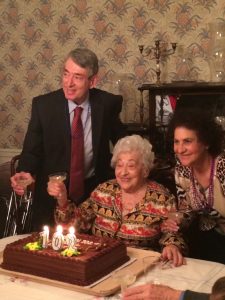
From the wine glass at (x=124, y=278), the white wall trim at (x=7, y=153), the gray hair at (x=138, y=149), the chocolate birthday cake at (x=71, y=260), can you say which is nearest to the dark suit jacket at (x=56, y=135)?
the gray hair at (x=138, y=149)

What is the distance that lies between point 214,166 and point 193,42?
1.47m

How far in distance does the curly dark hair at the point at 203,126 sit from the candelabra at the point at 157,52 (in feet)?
3.57

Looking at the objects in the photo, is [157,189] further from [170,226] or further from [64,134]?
[64,134]

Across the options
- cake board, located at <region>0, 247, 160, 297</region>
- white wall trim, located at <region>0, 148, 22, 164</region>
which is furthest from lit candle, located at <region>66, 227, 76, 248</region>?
white wall trim, located at <region>0, 148, 22, 164</region>

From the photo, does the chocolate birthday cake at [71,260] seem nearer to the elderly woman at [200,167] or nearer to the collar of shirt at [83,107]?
the elderly woman at [200,167]

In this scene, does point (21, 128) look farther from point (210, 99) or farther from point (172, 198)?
point (172, 198)

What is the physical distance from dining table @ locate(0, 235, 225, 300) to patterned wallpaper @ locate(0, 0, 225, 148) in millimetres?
2018

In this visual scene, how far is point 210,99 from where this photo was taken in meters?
3.53

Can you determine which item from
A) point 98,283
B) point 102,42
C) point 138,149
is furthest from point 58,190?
point 102,42

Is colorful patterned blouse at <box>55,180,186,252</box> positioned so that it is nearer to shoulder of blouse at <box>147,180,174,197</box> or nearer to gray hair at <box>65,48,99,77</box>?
shoulder of blouse at <box>147,180,174,197</box>

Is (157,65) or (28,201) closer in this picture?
(28,201)

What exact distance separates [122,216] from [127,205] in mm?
60

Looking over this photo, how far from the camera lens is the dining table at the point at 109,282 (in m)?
1.79

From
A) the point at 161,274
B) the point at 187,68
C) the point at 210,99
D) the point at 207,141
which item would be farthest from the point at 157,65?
the point at 161,274
